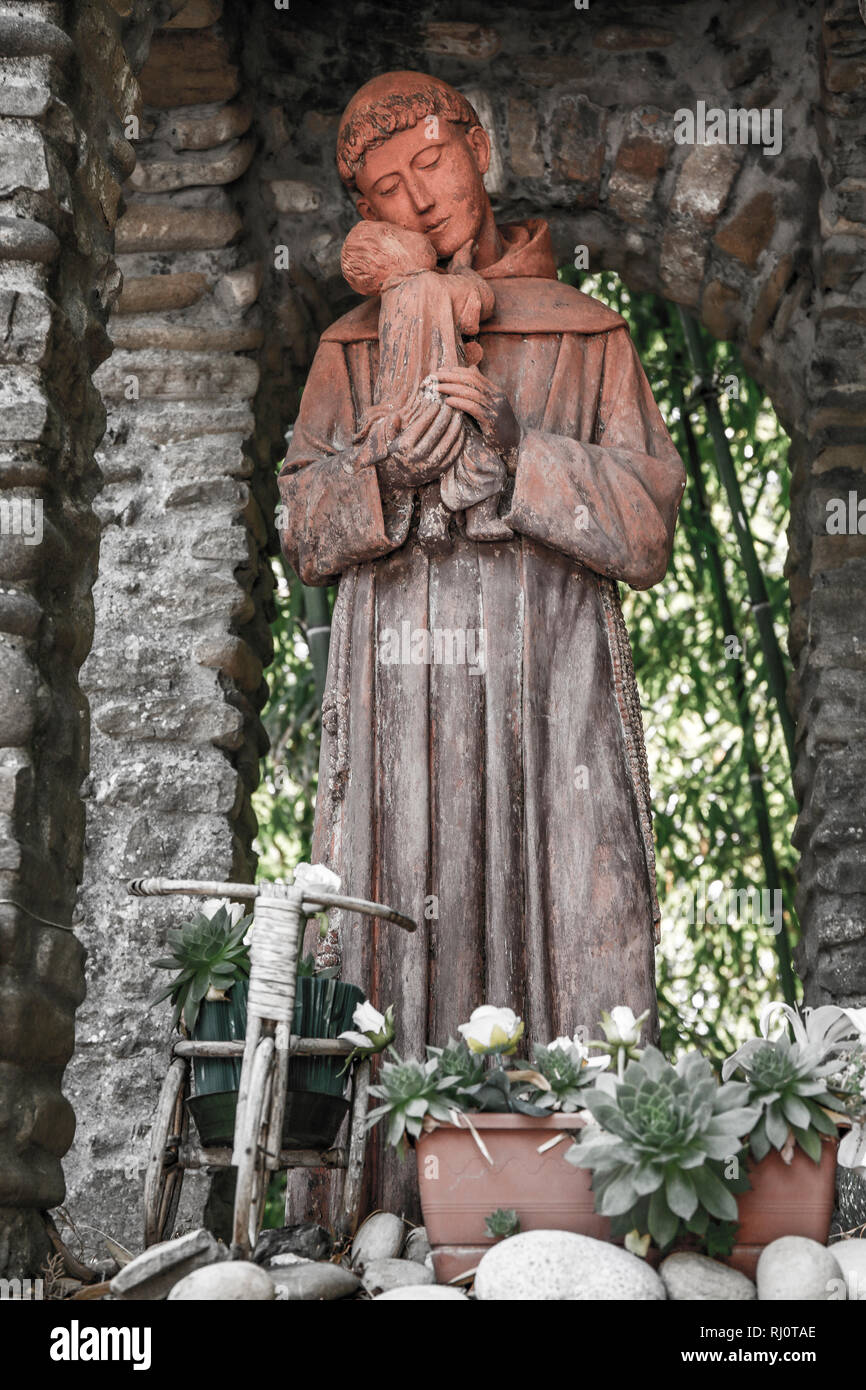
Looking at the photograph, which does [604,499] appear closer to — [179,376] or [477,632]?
[477,632]

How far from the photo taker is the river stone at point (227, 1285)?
1.83 metres

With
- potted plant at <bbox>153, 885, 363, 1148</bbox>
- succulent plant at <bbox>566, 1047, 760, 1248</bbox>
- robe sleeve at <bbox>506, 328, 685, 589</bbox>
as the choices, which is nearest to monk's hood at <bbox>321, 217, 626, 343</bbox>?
robe sleeve at <bbox>506, 328, 685, 589</bbox>

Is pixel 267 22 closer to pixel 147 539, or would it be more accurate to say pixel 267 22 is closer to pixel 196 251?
pixel 196 251

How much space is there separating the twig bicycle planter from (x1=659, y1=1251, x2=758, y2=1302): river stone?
0.52 meters

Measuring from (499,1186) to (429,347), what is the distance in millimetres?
1601

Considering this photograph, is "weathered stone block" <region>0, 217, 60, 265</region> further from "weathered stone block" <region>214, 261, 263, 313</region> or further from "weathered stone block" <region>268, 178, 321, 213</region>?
"weathered stone block" <region>268, 178, 321, 213</region>

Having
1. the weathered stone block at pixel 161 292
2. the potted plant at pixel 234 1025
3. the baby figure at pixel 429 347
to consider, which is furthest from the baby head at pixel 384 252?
the potted plant at pixel 234 1025

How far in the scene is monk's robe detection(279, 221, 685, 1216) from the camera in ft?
9.24

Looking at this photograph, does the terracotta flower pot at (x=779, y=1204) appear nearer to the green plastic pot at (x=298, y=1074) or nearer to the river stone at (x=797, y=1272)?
the river stone at (x=797, y=1272)

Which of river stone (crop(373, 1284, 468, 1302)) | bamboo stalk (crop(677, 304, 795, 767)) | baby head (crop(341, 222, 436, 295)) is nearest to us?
river stone (crop(373, 1284, 468, 1302))

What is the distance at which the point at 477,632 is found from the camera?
3016 millimetres

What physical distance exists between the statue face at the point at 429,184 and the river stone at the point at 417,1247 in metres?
1.88
